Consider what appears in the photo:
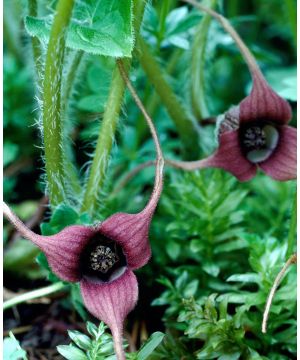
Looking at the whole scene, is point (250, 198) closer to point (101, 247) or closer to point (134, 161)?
point (134, 161)

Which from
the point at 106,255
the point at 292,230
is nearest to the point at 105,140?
the point at 106,255

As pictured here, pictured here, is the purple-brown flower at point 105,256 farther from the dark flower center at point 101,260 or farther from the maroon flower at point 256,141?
the maroon flower at point 256,141

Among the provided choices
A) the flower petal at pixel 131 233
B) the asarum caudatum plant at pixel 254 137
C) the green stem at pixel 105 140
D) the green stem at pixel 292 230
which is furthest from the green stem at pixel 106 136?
the green stem at pixel 292 230

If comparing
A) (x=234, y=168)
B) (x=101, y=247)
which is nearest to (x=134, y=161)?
(x=234, y=168)

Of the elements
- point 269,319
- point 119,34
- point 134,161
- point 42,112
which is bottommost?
point 269,319

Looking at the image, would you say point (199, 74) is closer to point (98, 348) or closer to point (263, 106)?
point (263, 106)
